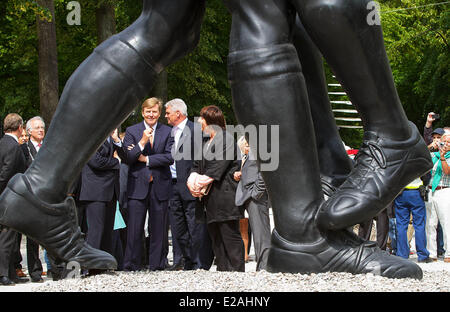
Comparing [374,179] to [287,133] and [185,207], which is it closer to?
[287,133]

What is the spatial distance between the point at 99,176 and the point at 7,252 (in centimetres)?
147

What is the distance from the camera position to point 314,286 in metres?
2.37

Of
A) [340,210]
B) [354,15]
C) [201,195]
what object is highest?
[354,15]

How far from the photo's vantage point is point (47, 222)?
274 centimetres

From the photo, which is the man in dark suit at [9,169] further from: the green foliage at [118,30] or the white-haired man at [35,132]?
the green foliage at [118,30]

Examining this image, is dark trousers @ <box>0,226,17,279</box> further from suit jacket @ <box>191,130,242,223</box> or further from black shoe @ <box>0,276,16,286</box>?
suit jacket @ <box>191,130,242,223</box>

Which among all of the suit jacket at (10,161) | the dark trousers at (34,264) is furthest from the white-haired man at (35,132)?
the dark trousers at (34,264)

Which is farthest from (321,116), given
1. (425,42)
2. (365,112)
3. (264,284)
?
(425,42)

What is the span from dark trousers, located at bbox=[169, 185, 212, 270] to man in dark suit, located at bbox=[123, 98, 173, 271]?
232 millimetres

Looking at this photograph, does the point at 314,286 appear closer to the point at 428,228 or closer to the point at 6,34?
the point at 428,228

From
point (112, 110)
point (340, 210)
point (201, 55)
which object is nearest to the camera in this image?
point (340, 210)

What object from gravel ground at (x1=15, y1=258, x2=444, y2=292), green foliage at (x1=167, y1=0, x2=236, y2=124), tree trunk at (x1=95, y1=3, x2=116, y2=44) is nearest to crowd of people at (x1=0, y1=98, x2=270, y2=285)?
gravel ground at (x1=15, y1=258, x2=444, y2=292)

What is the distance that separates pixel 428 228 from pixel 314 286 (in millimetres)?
10144
